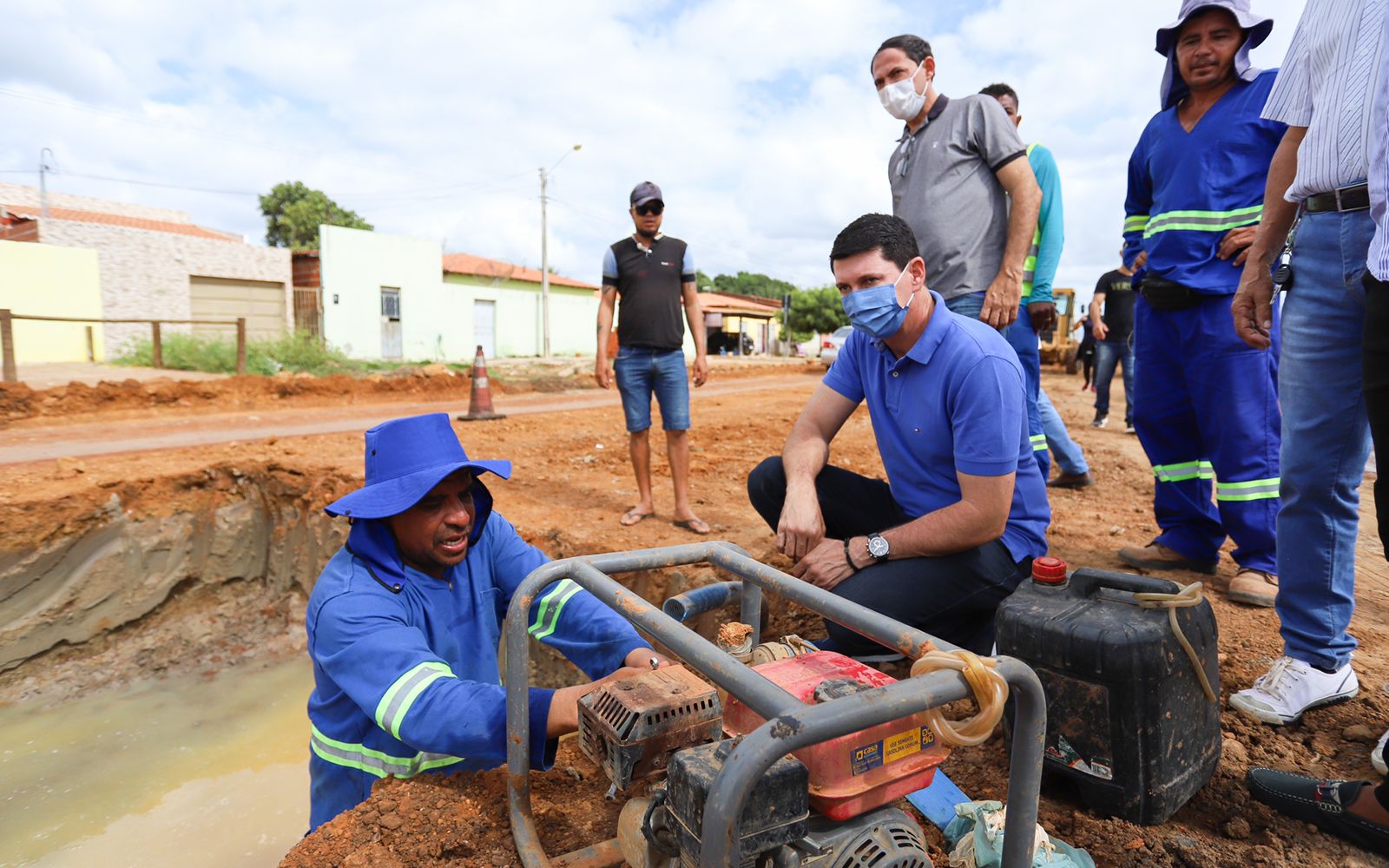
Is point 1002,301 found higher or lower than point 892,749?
higher

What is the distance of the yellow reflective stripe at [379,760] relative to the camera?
6.80ft

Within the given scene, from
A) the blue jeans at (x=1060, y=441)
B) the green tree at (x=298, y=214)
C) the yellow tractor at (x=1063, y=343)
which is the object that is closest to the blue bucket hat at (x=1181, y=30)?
the blue jeans at (x=1060, y=441)

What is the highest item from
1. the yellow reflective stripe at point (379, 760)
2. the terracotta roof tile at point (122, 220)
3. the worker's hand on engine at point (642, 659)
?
the terracotta roof tile at point (122, 220)

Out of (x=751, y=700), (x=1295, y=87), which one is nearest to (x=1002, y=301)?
(x=1295, y=87)

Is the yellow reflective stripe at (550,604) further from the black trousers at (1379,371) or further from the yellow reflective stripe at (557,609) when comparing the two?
the black trousers at (1379,371)

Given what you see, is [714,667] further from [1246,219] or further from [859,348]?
[1246,219]

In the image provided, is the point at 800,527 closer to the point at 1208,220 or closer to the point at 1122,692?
the point at 1122,692

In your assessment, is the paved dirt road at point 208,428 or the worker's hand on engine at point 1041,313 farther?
the paved dirt road at point 208,428

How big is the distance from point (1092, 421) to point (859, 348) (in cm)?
742

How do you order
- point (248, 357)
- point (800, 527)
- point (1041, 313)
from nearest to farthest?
point (800, 527) < point (1041, 313) < point (248, 357)

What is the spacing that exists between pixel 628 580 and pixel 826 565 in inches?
95.5

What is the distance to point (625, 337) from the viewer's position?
4.64 m

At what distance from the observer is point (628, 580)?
4801mm

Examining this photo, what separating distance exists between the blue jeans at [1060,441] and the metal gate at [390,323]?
2152 centimetres
